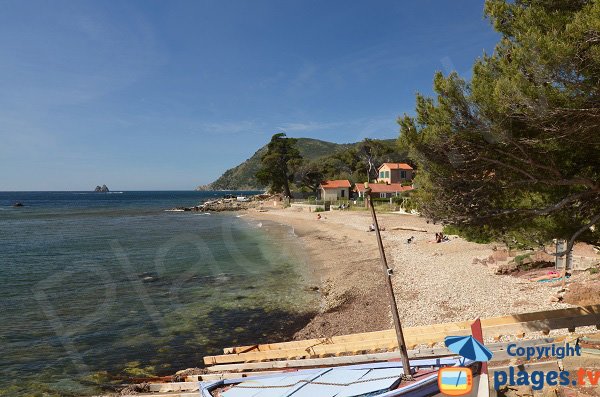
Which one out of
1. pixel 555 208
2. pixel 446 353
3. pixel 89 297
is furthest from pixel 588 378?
pixel 89 297

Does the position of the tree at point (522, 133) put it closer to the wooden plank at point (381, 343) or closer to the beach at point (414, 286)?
the wooden plank at point (381, 343)

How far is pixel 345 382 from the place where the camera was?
8.16m

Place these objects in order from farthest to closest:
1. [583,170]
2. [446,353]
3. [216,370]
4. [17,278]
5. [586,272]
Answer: [17,278], [586,272], [216,370], [583,170], [446,353]

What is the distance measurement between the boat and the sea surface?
16.2 ft

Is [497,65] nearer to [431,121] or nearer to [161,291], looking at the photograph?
[431,121]

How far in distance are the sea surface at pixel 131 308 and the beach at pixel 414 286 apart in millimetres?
1491

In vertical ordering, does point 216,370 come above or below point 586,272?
below

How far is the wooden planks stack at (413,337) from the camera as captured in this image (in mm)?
9336

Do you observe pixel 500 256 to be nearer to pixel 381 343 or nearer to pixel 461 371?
pixel 381 343

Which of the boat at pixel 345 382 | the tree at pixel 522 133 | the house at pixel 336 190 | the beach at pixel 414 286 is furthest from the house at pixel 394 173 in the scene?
the boat at pixel 345 382

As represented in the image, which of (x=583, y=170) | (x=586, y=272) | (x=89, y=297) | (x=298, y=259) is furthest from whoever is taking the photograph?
(x=298, y=259)

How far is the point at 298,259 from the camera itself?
103 ft

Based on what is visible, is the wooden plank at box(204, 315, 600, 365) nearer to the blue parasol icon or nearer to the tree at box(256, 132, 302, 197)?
the blue parasol icon

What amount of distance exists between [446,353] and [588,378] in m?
2.58
